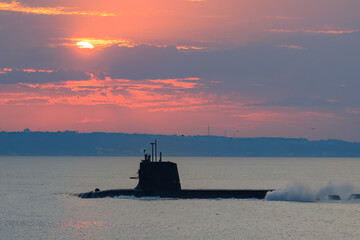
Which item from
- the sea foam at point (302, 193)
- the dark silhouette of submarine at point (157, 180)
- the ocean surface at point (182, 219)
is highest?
the dark silhouette of submarine at point (157, 180)

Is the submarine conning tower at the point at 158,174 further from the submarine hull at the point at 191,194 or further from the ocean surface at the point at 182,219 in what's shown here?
the ocean surface at the point at 182,219

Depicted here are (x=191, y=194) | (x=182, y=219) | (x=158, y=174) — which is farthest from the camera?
(x=191, y=194)

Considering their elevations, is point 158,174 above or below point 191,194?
above

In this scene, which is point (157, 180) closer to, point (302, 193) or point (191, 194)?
point (191, 194)

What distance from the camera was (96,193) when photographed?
66938mm

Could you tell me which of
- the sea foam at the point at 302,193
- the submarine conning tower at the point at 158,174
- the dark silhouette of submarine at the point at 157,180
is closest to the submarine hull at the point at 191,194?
the dark silhouette of submarine at the point at 157,180

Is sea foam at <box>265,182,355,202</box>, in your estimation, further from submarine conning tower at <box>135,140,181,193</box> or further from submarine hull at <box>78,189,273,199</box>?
submarine conning tower at <box>135,140,181,193</box>

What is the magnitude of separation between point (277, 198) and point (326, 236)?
1003 inches

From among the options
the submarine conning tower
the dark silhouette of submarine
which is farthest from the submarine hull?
the submarine conning tower

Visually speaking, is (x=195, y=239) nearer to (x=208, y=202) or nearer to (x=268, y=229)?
(x=268, y=229)

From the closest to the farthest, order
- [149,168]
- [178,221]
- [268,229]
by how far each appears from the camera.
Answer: [268,229], [178,221], [149,168]

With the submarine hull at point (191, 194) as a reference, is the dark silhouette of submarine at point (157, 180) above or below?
above

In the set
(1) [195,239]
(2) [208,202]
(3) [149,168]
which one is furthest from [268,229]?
(2) [208,202]

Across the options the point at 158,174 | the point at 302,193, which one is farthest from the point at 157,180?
the point at 302,193
